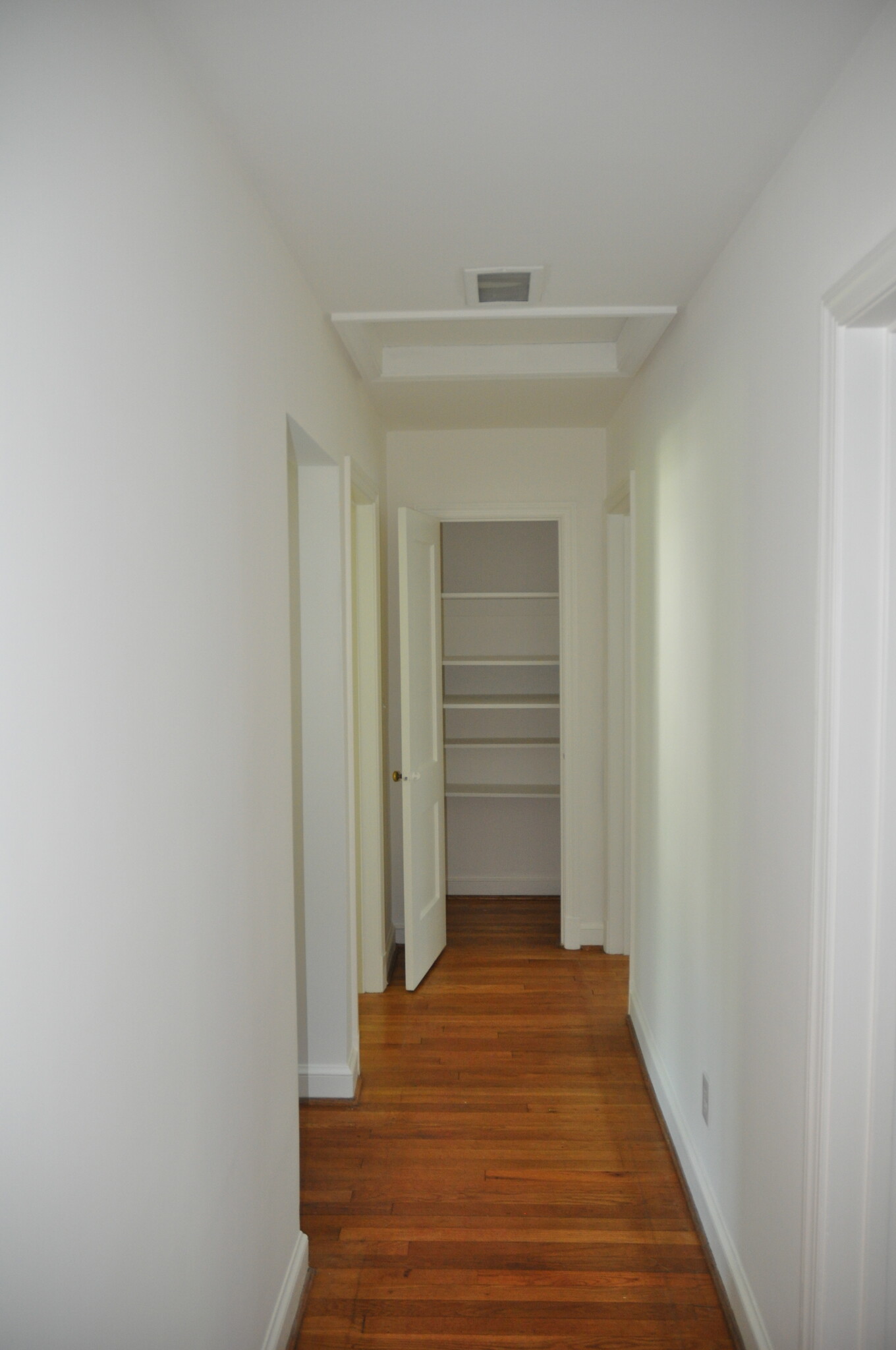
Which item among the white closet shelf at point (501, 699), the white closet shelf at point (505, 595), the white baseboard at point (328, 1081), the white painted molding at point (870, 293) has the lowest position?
the white baseboard at point (328, 1081)

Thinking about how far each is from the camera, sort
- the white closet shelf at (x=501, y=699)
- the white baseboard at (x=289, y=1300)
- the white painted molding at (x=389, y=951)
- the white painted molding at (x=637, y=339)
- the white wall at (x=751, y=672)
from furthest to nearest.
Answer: the white closet shelf at (x=501, y=699) → the white painted molding at (x=389, y=951) → the white painted molding at (x=637, y=339) → the white baseboard at (x=289, y=1300) → the white wall at (x=751, y=672)

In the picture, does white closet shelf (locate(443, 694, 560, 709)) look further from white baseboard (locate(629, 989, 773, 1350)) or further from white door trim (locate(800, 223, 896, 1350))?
white door trim (locate(800, 223, 896, 1350))

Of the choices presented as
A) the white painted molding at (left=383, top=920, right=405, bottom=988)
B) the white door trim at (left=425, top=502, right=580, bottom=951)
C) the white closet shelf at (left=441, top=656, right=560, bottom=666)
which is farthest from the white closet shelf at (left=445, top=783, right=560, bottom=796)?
the white painted molding at (left=383, top=920, right=405, bottom=988)

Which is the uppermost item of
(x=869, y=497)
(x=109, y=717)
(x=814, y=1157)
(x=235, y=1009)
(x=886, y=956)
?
(x=869, y=497)

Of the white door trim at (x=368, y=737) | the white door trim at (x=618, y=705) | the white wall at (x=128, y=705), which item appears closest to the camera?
the white wall at (x=128, y=705)

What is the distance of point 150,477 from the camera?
4.33 feet

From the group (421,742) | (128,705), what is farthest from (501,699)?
(128,705)

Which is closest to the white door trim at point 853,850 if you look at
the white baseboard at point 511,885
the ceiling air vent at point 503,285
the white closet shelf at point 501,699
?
the ceiling air vent at point 503,285

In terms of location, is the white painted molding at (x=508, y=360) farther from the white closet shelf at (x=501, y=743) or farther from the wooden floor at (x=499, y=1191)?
the wooden floor at (x=499, y=1191)

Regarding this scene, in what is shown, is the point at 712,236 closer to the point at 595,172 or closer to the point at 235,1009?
the point at 595,172

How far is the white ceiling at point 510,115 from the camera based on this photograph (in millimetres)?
1351

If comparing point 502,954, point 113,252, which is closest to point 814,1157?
point 113,252

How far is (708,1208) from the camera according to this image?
7.91 ft

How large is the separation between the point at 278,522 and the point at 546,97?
103cm
